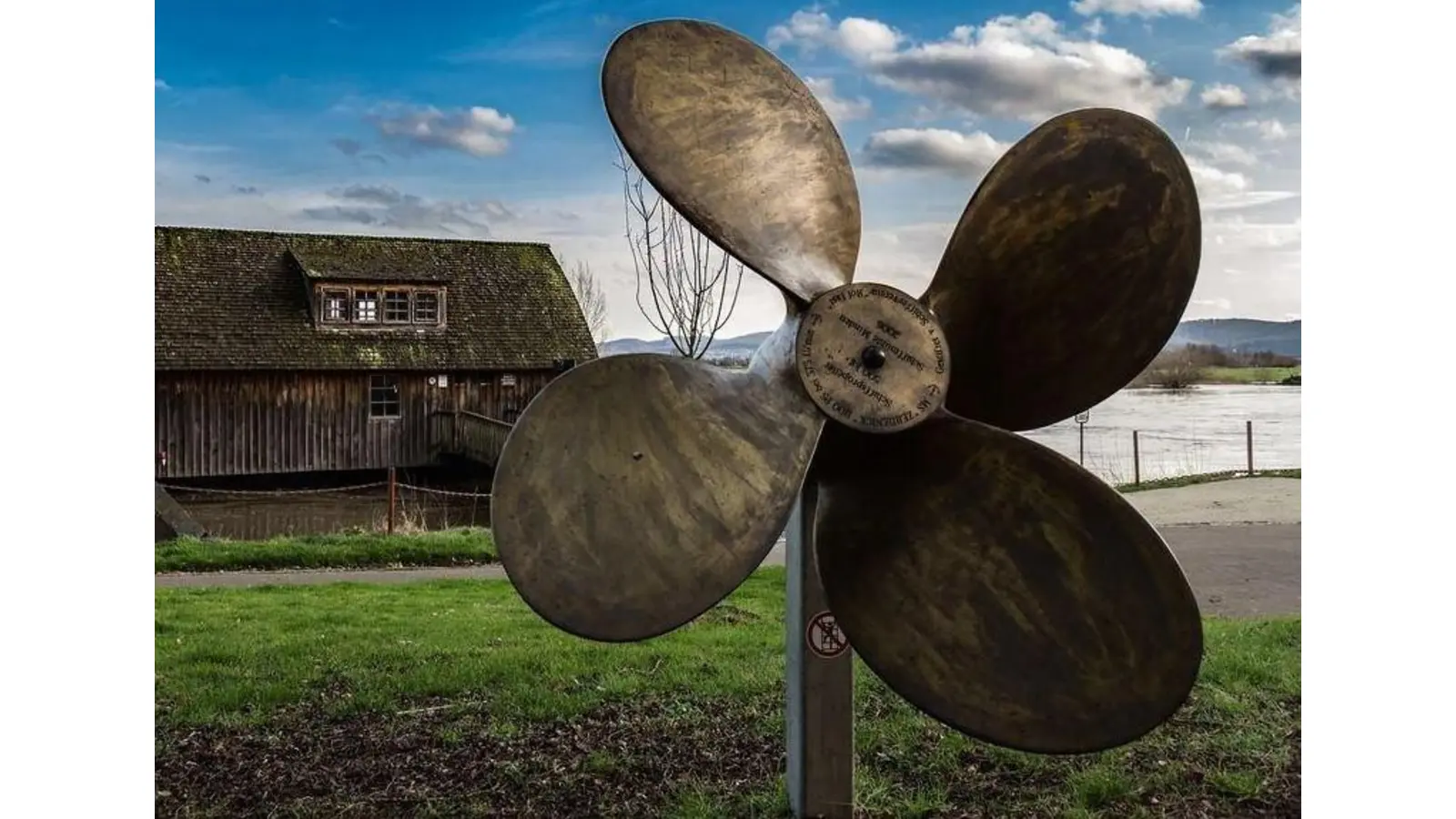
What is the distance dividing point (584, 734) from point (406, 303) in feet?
27.2

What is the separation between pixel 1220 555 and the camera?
19.4ft

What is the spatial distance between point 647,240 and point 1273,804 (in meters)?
3.81

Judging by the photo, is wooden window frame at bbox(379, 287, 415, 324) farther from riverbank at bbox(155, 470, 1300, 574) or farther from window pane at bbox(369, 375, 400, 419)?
riverbank at bbox(155, 470, 1300, 574)

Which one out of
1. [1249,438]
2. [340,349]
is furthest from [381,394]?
[1249,438]

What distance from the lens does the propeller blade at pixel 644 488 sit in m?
1.61

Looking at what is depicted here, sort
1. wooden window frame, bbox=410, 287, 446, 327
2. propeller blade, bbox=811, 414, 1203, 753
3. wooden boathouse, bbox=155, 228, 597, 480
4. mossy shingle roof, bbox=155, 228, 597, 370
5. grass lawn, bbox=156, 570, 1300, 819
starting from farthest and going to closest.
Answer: wooden window frame, bbox=410, 287, 446, 327 < mossy shingle roof, bbox=155, 228, 597, 370 < wooden boathouse, bbox=155, 228, 597, 480 < grass lawn, bbox=156, 570, 1300, 819 < propeller blade, bbox=811, 414, 1203, 753

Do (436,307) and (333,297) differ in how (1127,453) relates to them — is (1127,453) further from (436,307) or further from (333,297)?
(333,297)

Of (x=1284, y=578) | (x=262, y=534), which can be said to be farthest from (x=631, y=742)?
(x=262, y=534)

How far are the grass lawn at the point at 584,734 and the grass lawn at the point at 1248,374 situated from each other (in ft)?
3.20

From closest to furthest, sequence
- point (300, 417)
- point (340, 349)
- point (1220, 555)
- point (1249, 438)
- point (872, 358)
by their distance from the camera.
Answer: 1. point (872, 358)
2. point (1249, 438)
3. point (1220, 555)
4. point (300, 417)
5. point (340, 349)

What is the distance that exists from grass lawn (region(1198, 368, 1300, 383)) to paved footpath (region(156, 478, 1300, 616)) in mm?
617

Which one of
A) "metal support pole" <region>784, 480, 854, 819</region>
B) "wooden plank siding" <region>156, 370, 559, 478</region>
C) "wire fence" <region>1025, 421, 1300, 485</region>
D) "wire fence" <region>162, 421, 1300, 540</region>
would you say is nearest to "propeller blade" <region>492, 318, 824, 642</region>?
"metal support pole" <region>784, 480, 854, 819</region>

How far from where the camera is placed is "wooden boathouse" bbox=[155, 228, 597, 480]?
9.31 meters

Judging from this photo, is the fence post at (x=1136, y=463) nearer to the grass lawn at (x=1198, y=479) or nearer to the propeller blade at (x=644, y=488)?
the grass lawn at (x=1198, y=479)
